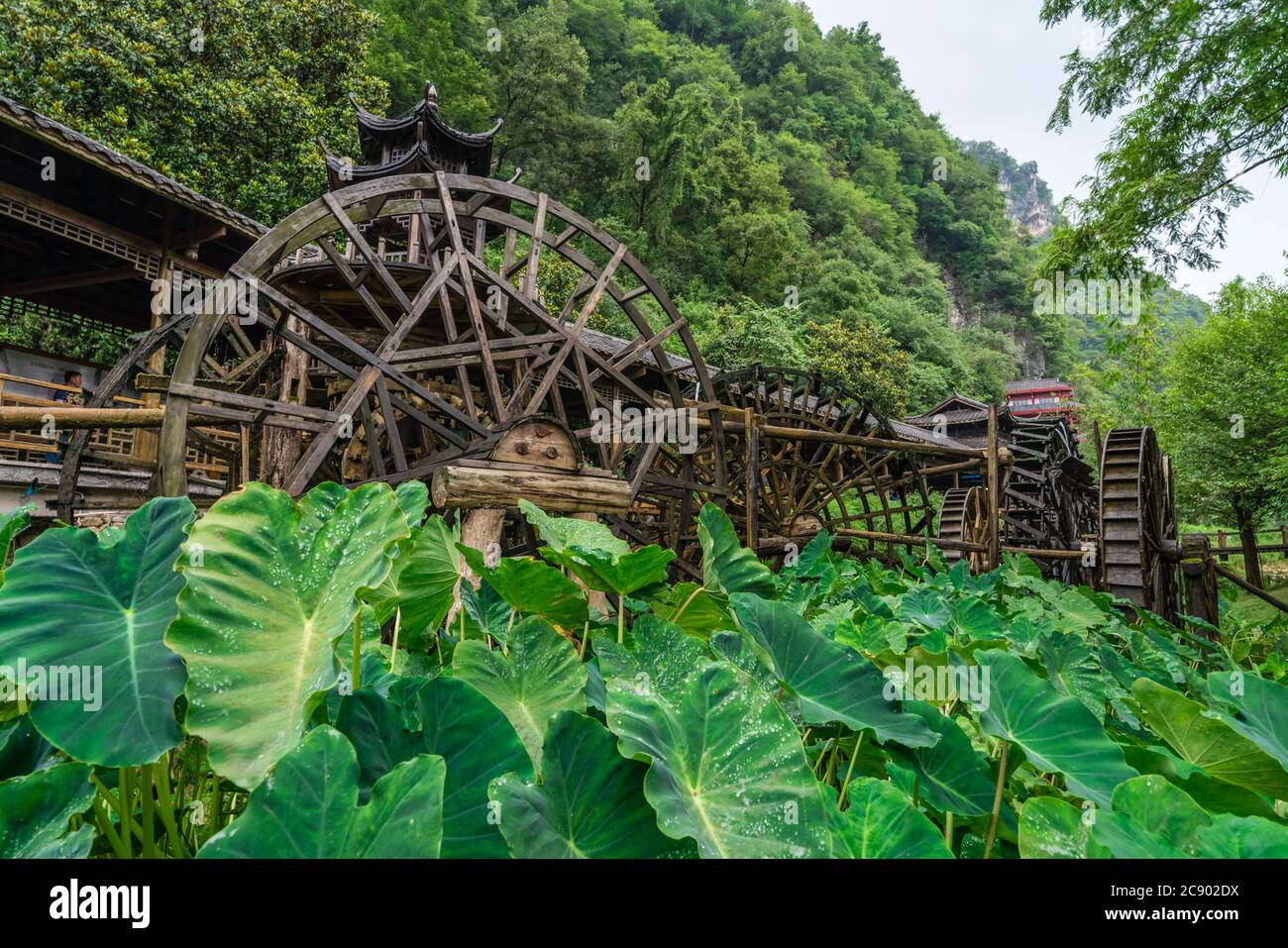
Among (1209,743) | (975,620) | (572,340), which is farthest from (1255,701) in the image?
(572,340)

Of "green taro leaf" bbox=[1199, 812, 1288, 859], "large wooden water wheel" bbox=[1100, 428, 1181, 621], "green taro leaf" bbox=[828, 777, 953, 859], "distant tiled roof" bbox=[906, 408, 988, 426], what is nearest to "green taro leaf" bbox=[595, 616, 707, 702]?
"green taro leaf" bbox=[828, 777, 953, 859]

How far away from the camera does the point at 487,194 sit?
19.8 ft

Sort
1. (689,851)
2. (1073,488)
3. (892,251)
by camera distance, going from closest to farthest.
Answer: (689,851), (1073,488), (892,251)

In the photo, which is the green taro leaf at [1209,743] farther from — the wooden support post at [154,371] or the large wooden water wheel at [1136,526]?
the wooden support post at [154,371]

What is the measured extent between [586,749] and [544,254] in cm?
2083

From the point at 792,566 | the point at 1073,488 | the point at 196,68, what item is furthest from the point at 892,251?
the point at 792,566

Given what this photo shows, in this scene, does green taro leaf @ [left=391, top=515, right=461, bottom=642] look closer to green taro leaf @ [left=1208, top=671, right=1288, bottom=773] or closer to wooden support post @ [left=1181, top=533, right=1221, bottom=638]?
green taro leaf @ [left=1208, top=671, right=1288, bottom=773]

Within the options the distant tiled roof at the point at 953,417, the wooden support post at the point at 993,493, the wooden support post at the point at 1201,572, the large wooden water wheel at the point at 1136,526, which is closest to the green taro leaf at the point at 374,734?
the wooden support post at the point at 993,493

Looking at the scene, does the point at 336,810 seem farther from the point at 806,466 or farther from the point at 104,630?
the point at 806,466

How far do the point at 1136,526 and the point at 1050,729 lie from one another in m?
6.62

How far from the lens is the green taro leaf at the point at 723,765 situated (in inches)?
20.5

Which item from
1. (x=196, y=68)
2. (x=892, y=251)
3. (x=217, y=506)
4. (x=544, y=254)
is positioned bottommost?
(x=217, y=506)
